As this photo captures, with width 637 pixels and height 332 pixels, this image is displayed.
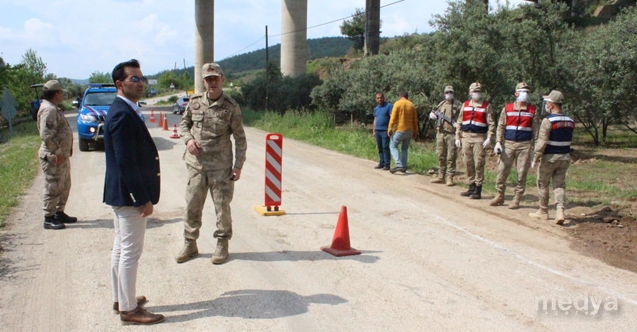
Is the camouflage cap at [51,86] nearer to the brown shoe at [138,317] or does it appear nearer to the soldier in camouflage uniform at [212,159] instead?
the soldier in camouflage uniform at [212,159]

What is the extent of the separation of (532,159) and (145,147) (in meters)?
7.31

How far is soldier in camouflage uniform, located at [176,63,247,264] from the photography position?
6.30m

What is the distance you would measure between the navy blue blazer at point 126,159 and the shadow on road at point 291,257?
7.37 feet

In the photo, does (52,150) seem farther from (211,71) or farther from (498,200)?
Answer: (498,200)

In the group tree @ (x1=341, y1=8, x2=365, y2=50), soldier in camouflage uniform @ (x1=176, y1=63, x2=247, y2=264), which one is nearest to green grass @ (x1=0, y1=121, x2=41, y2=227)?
soldier in camouflage uniform @ (x1=176, y1=63, x2=247, y2=264)

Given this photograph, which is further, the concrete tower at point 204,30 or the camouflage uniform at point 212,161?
the concrete tower at point 204,30

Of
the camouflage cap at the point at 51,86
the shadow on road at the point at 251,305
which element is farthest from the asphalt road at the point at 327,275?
the camouflage cap at the point at 51,86

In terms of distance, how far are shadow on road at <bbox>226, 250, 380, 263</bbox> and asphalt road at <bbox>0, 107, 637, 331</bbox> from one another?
2 centimetres

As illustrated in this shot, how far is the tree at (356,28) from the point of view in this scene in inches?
2703

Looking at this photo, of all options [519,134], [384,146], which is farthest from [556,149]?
[384,146]

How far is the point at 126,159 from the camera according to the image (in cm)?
449

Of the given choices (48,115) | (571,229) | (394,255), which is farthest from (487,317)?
(48,115)

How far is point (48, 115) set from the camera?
7.68m

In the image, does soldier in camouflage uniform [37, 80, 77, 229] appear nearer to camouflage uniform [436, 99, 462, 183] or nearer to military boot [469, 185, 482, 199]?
military boot [469, 185, 482, 199]
